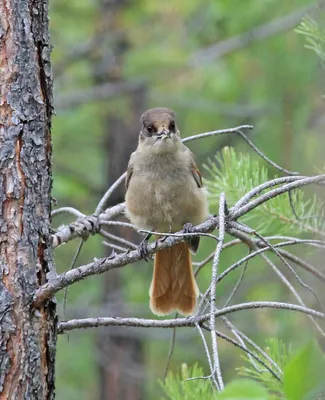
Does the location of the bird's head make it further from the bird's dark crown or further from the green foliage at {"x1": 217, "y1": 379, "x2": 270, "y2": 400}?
the green foliage at {"x1": 217, "y1": 379, "x2": 270, "y2": 400}

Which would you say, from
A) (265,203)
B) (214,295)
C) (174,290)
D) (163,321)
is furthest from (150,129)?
(214,295)

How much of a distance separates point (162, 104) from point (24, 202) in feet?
20.5

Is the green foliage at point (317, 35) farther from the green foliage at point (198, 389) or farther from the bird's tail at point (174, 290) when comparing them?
the bird's tail at point (174, 290)

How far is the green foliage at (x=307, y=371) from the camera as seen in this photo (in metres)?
1.11

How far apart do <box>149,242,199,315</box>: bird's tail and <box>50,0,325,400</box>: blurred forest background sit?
2.75 m

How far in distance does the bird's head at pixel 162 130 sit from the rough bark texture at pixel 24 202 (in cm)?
141

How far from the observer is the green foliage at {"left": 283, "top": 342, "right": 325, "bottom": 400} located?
111cm

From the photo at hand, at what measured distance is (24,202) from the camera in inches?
95.6

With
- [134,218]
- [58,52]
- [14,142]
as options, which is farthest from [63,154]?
[14,142]

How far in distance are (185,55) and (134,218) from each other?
3.37 meters

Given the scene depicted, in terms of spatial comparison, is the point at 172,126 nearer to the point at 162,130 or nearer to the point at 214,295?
the point at 162,130

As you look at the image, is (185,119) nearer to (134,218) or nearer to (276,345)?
(134,218)

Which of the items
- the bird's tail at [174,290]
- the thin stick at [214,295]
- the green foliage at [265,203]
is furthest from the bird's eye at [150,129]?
the thin stick at [214,295]

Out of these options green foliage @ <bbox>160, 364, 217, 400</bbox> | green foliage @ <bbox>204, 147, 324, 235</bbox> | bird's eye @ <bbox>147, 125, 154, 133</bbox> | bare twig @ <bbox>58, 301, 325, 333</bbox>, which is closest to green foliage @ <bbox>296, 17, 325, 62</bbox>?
green foliage @ <bbox>204, 147, 324, 235</bbox>
